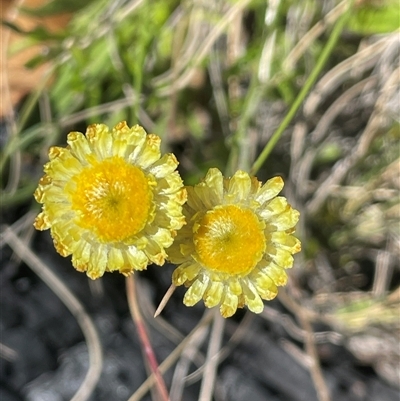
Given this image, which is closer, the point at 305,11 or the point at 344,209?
the point at 305,11

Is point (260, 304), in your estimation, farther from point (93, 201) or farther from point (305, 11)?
point (305, 11)

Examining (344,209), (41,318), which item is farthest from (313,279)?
(41,318)

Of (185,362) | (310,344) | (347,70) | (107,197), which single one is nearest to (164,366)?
(185,362)

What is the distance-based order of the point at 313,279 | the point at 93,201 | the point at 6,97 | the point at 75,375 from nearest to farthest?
the point at 93,201
the point at 75,375
the point at 6,97
the point at 313,279

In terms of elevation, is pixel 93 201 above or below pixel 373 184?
above

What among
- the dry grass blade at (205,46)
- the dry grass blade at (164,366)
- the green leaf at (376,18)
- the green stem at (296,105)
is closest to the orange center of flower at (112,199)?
the green stem at (296,105)

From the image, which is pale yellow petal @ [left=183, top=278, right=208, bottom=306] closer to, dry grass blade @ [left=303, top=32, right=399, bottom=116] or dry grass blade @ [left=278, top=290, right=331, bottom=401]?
dry grass blade @ [left=278, top=290, right=331, bottom=401]

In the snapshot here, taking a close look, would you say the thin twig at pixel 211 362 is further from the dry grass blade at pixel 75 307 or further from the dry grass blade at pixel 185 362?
the dry grass blade at pixel 75 307

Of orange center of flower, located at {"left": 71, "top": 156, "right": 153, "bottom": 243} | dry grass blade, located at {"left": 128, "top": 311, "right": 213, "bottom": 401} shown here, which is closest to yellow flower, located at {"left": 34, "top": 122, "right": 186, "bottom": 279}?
orange center of flower, located at {"left": 71, "top": 156, "right": 153, "bottom": 243}
